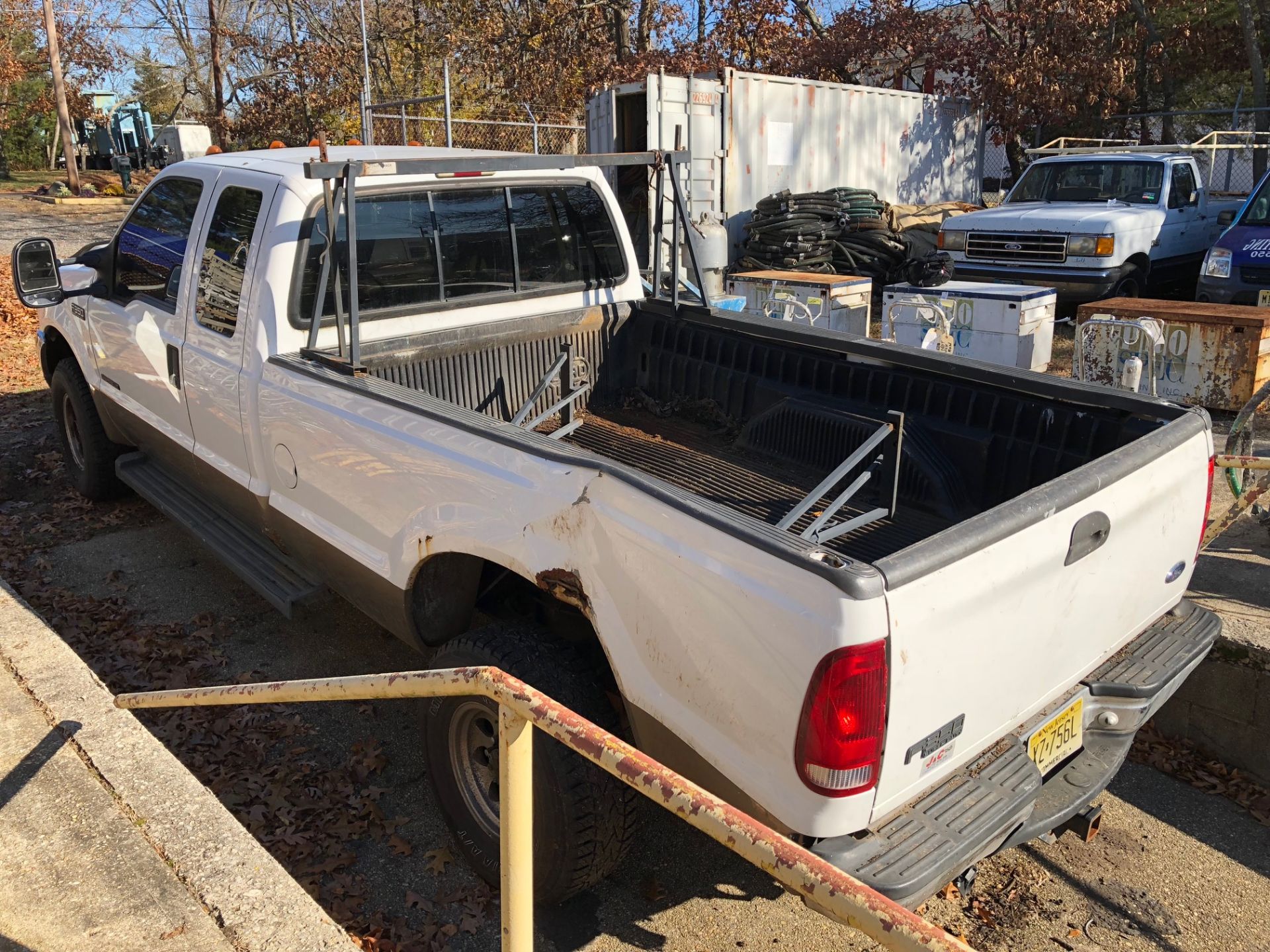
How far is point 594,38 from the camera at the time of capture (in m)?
23.4

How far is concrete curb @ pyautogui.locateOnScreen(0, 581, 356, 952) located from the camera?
2.48 metres

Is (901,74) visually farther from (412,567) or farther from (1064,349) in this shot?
(412,567)

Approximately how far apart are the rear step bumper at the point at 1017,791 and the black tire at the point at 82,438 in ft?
16.8

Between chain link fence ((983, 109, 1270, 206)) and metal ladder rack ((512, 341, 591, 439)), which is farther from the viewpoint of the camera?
chain link fence ((983, 109, 1270, 206))

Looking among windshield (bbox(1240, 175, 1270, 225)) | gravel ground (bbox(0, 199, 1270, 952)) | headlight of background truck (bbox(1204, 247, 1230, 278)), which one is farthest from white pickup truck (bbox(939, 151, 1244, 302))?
gravel ground (bbox(0, 199, 1270, 952))

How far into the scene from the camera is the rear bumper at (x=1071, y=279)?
10461 millimetres

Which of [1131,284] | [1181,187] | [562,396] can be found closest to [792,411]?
[562,396]

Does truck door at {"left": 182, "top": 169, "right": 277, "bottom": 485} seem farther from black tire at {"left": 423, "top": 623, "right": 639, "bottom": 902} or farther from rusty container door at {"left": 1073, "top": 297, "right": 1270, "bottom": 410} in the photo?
rusty container door at {"left": 1073, "top": 297, "right": 1270, "bottom": 410}

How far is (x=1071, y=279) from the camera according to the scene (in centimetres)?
1055

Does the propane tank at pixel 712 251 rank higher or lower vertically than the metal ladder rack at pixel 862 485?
higher

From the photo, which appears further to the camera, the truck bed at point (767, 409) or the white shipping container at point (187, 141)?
the white shipping container at point (187, 141)

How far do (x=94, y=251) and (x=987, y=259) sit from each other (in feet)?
29.2

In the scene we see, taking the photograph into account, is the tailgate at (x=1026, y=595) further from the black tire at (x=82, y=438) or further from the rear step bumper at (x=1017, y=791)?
the black tire at (x=82, y=438)

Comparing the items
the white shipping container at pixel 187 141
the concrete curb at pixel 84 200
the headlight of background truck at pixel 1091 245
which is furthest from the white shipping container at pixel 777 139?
the concrete curb at pixel 84 200
